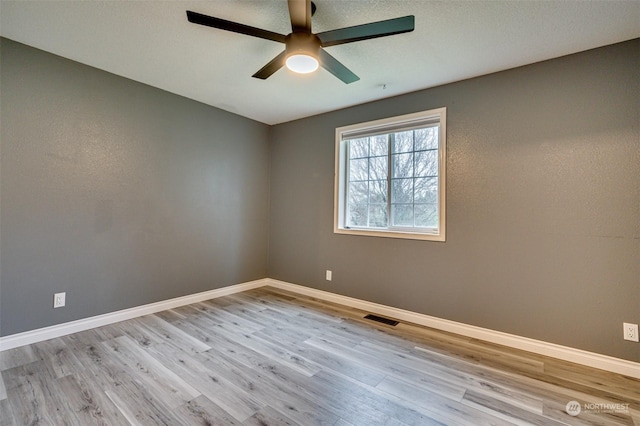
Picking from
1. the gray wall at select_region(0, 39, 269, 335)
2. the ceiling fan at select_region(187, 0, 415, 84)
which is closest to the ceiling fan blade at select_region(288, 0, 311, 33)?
the ceiling fan at select_region(187, 0, 415, 84)

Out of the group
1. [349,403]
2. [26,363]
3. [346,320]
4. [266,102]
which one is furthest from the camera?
[266,102]

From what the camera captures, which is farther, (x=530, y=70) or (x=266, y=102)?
(x=266, y=102)

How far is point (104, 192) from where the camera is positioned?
2.81 meters

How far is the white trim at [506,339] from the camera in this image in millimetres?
2100

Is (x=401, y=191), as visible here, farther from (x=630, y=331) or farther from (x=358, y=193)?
(x=630, y=331)

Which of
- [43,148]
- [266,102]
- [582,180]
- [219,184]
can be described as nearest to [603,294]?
[582,180]

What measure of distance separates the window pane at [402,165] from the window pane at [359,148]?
431 mm

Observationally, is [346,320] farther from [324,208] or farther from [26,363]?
[26,363]

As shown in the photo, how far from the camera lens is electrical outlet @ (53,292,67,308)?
2.52m

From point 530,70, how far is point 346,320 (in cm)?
296

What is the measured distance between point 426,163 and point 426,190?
302 mm

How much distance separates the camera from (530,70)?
8.11 feet

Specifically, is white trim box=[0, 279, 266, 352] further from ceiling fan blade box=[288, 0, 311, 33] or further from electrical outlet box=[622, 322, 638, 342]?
electrical outlet box=[622, 322, 638, 342]

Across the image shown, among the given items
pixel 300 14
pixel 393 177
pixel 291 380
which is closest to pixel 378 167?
pixel 393 177
